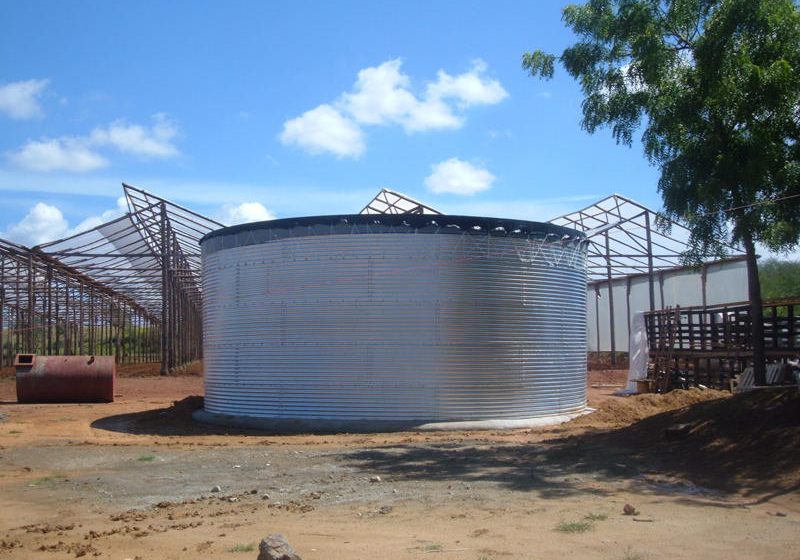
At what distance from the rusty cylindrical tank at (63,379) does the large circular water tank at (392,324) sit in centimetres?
850

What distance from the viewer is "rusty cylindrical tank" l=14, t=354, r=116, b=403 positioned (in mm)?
25125

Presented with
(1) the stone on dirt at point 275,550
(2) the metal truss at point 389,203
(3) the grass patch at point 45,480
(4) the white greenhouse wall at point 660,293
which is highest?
(2) the metal truss at point 389,203

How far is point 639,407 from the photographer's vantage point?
65.5ft

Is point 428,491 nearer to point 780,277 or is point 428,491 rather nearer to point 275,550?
point 275,550

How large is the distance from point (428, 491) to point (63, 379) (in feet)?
60.0

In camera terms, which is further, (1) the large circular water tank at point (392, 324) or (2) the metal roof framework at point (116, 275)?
(2) the metal roof framework at point (116, 275)

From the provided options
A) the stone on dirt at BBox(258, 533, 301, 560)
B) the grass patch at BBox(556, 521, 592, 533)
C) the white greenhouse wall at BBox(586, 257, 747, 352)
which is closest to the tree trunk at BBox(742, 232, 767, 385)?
the grass patch at BBox(556, 521, 592, 533)

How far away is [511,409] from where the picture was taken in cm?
1831

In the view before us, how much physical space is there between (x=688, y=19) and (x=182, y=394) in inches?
833

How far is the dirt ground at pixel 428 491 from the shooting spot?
7676mm

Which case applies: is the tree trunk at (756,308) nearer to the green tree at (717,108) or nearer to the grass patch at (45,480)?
the green tree at (717,108)

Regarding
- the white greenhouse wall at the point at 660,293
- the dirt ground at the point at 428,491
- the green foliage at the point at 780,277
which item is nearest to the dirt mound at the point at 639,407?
the dirt ground at the point at 428,491

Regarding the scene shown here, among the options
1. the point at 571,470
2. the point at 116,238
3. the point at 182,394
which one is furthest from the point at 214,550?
the point at 116,238

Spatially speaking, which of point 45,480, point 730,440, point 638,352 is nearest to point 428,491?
point 730,440
